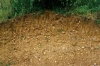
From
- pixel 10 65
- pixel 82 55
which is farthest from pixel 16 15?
pixel 82 55

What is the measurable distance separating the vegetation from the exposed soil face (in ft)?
0.83

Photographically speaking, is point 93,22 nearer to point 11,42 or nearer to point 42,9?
point 42,9

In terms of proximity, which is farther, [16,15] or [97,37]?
[16,15]

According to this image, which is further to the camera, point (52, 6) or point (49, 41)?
point (52, 6)

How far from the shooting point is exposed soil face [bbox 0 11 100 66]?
6559mm

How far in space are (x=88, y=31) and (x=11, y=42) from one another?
1992 mm

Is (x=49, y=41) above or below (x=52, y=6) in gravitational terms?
below

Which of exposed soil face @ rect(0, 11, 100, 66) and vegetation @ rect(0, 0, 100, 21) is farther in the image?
vegetation @ rect(0, 0, 100, 21)

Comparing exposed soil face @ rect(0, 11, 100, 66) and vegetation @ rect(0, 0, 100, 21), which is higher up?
vegetation @ rect(0, 0, 100, 21)

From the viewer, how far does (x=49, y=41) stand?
23.0 ft

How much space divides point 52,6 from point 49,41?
1.21 metres

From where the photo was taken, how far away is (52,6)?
7766 mm

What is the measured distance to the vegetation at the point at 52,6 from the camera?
7.57 m

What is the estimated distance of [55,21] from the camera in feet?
24.3
